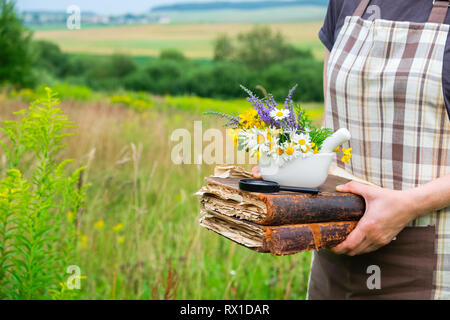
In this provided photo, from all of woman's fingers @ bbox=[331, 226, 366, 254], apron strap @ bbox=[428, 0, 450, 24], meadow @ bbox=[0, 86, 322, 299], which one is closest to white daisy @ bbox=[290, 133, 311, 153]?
woman's fingers @ bbox=[331, 226, 366, 254]

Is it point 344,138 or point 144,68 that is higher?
point 144,68

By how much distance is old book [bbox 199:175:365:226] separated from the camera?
1.08 meters

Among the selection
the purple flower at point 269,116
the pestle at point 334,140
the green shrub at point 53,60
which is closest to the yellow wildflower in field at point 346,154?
the pestle at point 334,140

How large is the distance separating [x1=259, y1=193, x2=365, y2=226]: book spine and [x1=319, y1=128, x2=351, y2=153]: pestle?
13 cm

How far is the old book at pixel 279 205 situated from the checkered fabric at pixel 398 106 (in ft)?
0.62

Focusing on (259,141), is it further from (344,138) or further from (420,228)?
(420,228)

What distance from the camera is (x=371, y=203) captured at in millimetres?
1202

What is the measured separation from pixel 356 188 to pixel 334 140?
14 cm

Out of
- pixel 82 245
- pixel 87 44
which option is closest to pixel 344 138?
pixel 82 245

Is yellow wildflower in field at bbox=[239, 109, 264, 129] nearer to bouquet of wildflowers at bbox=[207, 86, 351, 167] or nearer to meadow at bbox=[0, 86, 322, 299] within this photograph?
bouquet of wildflowers at bbox=[207, 86, 351, 167]

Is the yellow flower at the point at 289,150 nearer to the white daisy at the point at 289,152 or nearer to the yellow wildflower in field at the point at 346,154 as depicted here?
the white daisy at the point at 289,152

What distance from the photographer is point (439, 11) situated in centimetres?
127

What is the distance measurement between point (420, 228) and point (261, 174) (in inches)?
18.5

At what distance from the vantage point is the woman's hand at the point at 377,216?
1.19 metres
